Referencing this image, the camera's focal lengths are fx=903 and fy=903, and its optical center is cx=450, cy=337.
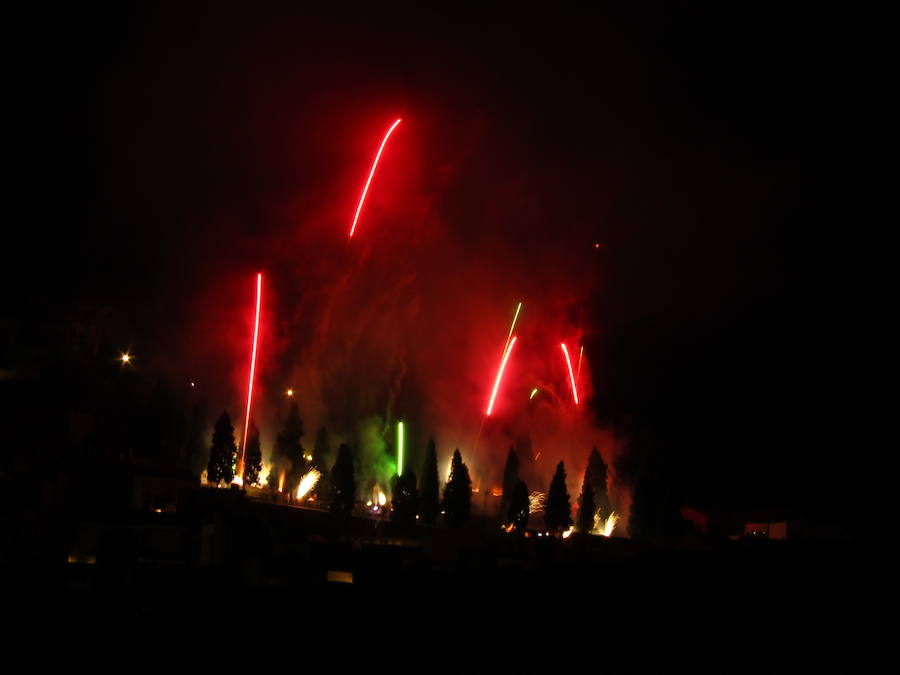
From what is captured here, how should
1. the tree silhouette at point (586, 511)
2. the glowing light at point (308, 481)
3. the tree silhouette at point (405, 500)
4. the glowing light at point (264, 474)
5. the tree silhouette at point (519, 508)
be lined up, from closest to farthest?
1. the tree silhouette at point (405, 500)
2. the tree silhouette at point (519, 508)
3. the tree silhouette at point (586, 511)
4. the glowing light at point (308, 481)
5. the glowing light at point (264, 474)

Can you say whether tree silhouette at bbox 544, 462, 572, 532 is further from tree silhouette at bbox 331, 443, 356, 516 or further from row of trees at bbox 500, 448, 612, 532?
tree silhouette at bbox 331, 443, 356, 516

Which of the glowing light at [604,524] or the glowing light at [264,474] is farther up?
the glowing light at [264,474]

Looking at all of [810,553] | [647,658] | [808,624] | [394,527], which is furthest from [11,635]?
[810,553]

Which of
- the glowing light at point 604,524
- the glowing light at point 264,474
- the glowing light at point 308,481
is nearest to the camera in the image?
the glowing light at point 308,481

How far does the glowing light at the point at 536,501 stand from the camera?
44.1 metres

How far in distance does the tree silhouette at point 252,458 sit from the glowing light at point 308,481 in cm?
227

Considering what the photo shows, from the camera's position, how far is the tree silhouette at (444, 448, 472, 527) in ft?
124

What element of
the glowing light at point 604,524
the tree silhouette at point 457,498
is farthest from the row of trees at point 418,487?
the glowing light at point 604,524

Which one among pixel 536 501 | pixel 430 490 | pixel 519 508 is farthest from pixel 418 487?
pixel 536 501

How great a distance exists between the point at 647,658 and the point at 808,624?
416cm

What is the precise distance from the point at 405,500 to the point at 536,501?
30.2ft

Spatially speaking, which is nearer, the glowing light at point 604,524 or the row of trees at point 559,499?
the row of trees at point 559,499

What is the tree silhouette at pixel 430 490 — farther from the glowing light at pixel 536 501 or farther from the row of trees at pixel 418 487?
the glowing light at pixel 536 501

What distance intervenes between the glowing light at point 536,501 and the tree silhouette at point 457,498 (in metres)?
6.69
